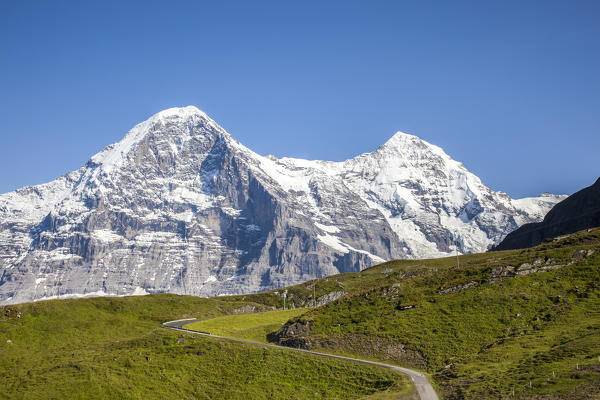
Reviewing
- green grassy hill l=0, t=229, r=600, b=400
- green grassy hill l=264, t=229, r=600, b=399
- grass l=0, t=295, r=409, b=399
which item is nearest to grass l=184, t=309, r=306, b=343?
green grassy hill l=0, t=229, r=600, b=400

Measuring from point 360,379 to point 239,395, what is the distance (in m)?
14.0

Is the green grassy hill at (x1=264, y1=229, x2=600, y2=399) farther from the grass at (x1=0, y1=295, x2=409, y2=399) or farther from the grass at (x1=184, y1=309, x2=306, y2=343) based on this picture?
the grass at (x1=0, y1=295, x2=409, y2=399)

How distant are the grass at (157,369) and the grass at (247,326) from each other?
6656 mm

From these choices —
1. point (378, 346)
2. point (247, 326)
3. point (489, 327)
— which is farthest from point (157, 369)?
point (489, 327)

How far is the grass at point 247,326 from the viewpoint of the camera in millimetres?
87500

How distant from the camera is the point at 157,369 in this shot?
7188 centimetres

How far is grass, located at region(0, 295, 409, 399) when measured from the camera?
63.3 m

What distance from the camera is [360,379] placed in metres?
61.8

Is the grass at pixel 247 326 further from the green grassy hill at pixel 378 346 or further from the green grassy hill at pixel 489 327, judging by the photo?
the green grassy hill at pixel 489 327

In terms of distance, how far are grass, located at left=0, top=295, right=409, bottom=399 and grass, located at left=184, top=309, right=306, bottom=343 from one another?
6656 millimetres

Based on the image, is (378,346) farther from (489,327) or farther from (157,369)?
(157,369)

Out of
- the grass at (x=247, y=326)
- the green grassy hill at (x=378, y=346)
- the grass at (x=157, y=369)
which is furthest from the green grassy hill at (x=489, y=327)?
the grass at (x=157, y=369)

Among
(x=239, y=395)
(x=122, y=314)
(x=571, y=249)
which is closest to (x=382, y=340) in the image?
(x=239, y=395)

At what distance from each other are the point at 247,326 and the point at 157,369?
26159 millimetres
